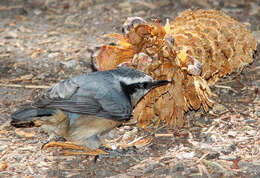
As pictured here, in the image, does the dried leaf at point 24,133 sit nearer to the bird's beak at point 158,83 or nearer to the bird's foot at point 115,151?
the bird's foot at point 115,151

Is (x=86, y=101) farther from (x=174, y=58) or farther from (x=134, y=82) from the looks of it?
(x=174, y=58)

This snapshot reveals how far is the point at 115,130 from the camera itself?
491cm

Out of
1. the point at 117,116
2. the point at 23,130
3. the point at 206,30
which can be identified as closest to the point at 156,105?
the point at 117,116

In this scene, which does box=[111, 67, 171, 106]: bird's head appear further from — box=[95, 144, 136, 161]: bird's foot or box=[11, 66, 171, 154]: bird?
box=[95, 144, 136, 161]: bird's foot

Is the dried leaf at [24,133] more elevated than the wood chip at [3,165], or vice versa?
the dried leaf at [24,133]

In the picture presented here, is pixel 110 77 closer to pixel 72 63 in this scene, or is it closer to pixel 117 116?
pixel 117 116

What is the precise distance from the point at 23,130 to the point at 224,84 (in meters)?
2.55

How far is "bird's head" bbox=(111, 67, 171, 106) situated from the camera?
438 cm

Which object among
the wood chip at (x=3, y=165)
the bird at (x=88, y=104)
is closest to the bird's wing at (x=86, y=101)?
the bird at (x=88, y=104)

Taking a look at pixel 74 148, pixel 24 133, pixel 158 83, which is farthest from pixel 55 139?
pixel 158 83

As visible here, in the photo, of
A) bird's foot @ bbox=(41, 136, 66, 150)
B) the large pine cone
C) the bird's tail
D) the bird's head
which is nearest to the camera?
the bird's tail

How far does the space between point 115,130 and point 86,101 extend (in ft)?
2.41

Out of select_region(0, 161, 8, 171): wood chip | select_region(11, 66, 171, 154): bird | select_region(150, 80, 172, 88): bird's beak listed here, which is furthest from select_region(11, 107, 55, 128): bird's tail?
select_region(150, 80, 172, 88): bird's beak

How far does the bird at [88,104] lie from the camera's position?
13.9 ft
